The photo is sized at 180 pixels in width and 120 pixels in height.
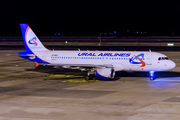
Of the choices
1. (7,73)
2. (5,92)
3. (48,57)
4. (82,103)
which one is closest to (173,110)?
(82,103)

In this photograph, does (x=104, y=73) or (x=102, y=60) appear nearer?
(x=104, y=73)

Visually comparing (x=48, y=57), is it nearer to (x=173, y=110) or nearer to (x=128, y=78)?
(x=128, y=78)

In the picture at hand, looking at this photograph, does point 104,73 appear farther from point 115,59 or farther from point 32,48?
point 32,48

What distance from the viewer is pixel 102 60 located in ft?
149

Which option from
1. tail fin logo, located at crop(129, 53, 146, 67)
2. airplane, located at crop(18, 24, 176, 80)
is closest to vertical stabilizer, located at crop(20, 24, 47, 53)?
airplane, located at crop(18, 24, 176, 80)

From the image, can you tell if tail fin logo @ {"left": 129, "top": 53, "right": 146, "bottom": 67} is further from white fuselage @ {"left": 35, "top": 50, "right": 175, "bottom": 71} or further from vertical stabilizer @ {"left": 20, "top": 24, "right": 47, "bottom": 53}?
vertical stabilizer @ {"left": 20, "top": 24, "right": 47, "bottom": 53}

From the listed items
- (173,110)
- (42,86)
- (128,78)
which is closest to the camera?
(173,110)

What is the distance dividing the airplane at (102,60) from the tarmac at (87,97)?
65.7 inches

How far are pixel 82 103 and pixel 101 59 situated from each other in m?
16.8

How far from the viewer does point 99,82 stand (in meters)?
41.6

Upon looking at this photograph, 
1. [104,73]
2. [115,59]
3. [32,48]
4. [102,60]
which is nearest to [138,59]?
[115,59]

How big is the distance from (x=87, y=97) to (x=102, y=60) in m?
14.1

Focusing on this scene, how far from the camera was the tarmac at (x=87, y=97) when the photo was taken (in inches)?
1002

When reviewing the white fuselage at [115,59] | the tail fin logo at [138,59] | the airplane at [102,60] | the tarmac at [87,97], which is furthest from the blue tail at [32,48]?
the tail fin logo at [138,59]
